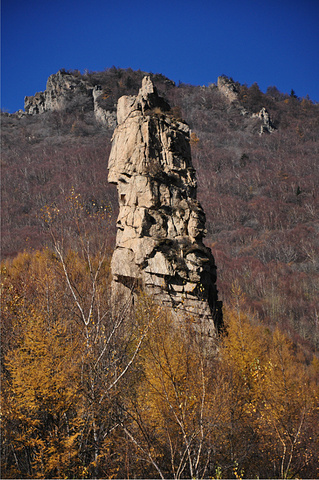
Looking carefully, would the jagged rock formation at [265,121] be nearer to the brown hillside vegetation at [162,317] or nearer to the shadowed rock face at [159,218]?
the brown hillside vegetation at [162,317]

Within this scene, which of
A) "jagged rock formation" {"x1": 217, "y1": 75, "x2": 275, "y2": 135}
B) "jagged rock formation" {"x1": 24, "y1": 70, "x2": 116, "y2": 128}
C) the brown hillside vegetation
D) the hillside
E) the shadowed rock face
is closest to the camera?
the brown hillside vegetation

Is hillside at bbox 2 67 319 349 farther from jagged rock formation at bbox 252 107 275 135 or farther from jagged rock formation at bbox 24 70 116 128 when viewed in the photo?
jagged rock formation at bbox 252 107 275 135

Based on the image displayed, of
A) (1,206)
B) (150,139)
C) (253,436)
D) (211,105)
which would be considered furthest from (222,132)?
(253,436)

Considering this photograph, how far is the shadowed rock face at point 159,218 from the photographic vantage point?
18.1 metres

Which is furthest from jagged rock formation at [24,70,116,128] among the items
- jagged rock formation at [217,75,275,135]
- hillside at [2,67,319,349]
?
jagged rock formation at [217,75,275,135]

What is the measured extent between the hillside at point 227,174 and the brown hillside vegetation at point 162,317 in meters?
0.54

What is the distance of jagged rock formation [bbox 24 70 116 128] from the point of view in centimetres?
13538

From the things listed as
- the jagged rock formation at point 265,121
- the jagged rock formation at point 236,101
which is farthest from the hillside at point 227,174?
the jagged rock formation at point 265,121

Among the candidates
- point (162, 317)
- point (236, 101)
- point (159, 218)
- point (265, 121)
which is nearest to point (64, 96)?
point (236, 101)

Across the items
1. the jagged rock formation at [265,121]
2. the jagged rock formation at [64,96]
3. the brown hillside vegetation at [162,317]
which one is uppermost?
the jagged rock formation at [64,96]

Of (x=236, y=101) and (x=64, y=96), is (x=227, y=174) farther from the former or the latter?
(x=64, y=96)

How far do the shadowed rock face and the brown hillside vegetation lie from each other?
5.05 ft

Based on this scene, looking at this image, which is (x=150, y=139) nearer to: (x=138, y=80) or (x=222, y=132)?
(x=222, y=132)

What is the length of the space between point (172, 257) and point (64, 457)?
12130mm
